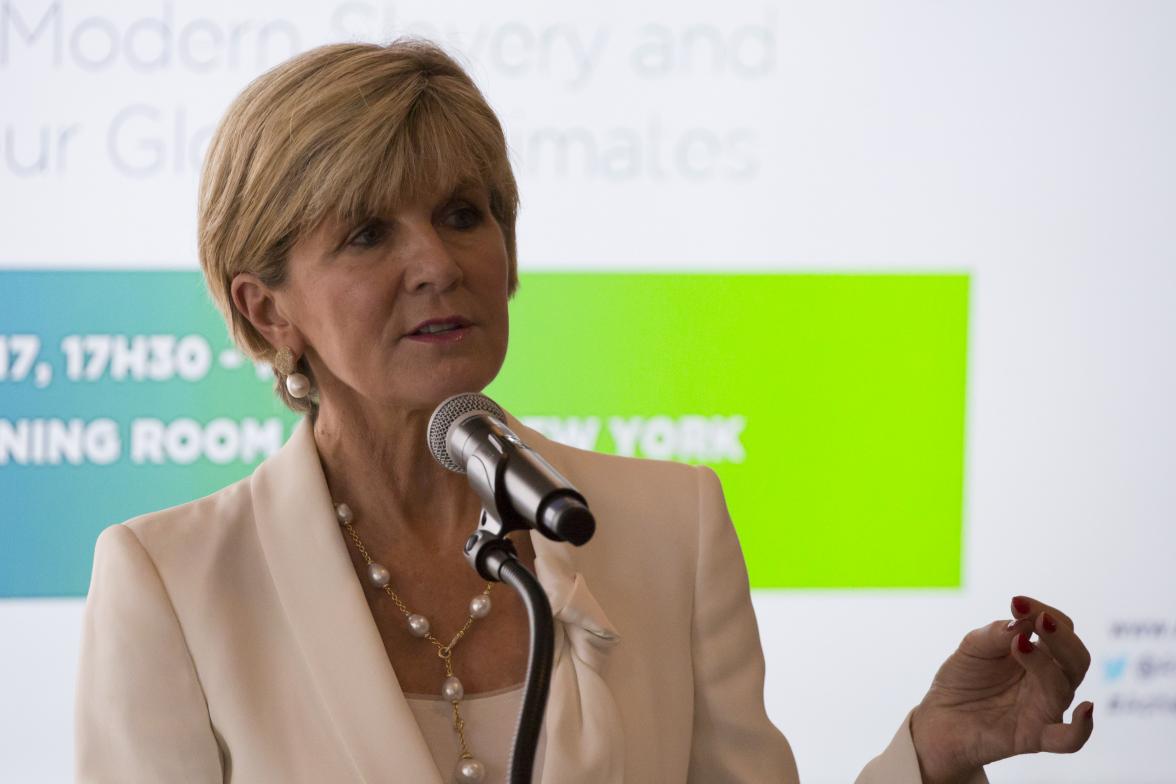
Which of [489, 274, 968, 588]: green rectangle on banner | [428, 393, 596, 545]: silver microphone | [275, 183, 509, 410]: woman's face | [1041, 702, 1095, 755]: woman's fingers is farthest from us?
[489, 274, 968, 588]: green rectangle on banner

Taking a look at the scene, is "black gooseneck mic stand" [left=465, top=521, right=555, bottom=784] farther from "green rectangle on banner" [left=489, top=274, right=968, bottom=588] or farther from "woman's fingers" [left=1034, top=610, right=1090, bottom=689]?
"green rectangle on banner" [left=489, top=274, right=968, bottom=588]

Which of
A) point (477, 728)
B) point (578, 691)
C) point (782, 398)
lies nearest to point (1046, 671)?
point (578, 691)

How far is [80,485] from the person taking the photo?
3.38m

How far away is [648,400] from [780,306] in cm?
44

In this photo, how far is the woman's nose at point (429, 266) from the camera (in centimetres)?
180

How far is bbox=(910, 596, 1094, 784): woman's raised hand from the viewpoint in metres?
1.74

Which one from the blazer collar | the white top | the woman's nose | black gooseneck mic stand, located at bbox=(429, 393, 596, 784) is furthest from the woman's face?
black gooseneck mic stand, located at bbox=(429, 393, 596, 784)

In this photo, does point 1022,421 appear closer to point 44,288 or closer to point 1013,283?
point 1013,283

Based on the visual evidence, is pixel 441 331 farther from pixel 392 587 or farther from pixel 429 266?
pixel 392 587

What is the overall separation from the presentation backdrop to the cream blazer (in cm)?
142

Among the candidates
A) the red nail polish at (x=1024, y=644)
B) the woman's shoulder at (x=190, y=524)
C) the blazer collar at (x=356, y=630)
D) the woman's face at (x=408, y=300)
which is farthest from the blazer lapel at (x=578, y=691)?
the red nail polish at (x=1024, y=644)

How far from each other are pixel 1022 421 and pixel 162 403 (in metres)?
2.31

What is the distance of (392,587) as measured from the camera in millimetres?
→ 1996

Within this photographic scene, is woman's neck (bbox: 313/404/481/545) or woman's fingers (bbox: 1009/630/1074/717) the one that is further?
woman's neck (bbox: 313/404/481/545)
